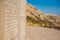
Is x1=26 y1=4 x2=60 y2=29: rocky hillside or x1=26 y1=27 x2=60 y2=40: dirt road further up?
x1=26 y1=4 x2=60 y2=29: rocky hillside

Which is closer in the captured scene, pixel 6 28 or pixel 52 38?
pixel 6 28

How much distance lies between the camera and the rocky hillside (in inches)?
80.0

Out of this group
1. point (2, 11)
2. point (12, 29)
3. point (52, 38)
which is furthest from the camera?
point (52, 38)

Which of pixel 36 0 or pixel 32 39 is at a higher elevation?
pixel 36 0

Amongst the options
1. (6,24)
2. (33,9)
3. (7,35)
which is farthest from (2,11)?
(33,9)

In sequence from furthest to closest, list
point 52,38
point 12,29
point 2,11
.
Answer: point 52,38 < point 12,29 < point 2,11

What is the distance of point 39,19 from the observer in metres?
2.07

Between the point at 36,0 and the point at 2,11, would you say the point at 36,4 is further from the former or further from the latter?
the point at 2,11

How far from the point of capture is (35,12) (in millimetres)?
2076

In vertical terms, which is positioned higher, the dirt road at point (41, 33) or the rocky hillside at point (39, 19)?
the rocky hillside at point (39, 19)

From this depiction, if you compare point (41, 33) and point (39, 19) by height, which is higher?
point (39, 19)

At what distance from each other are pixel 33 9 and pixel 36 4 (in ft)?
0.32

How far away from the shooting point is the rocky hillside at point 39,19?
2031mm

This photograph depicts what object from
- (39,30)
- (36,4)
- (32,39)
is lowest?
(32,39)
